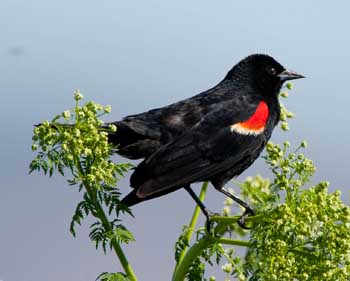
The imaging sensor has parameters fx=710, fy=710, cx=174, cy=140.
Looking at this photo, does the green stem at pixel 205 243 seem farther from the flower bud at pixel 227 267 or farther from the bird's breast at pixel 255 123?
the bird's breast at pixel 255 123

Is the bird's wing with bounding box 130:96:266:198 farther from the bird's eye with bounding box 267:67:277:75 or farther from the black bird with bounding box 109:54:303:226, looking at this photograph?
the bird's eye with bounding box 267:67:277:75

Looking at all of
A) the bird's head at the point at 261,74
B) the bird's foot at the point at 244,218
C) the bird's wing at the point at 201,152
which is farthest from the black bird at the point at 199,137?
the bird's foot at the point at 244,218

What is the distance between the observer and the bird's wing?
420 cm

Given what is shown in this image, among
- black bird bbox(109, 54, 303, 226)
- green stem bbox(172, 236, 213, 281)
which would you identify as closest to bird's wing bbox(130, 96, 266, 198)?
black bird bbox(109, 54, 303, 226)

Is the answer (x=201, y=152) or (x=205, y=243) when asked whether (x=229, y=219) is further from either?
(x=201, y=152)

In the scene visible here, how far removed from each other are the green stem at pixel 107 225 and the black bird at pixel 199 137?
0.96 metres

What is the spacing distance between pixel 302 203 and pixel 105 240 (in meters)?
0.87

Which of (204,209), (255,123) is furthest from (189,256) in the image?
(255,123)

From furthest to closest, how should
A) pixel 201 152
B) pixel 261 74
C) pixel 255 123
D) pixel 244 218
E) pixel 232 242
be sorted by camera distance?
pixel 261 74 → pixel 255 123 → pixel 201 152 → pixel 232 242 → pixel 244 218

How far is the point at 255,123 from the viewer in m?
4.93

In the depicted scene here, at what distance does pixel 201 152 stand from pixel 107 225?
5.11 ft

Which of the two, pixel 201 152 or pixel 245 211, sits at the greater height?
pixel 201 152

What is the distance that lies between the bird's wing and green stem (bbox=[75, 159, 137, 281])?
810 millimetres

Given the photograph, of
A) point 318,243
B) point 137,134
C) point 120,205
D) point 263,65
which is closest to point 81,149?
point 120,205
